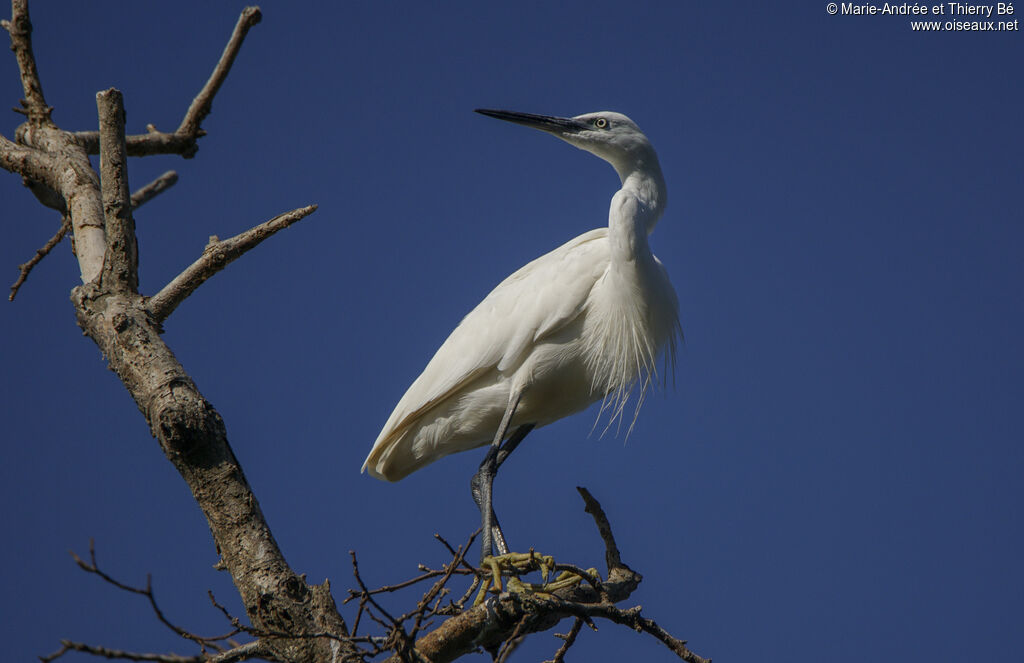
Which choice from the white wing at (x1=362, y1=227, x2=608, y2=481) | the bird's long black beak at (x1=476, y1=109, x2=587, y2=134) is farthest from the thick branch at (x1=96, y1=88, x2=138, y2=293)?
the bird's long black beak at (x1=476, y1=109, x2=587, y2=134)

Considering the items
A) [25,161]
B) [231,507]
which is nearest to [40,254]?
[25,161]

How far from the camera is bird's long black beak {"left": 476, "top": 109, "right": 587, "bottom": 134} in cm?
515

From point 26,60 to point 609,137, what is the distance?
3065 millimetres

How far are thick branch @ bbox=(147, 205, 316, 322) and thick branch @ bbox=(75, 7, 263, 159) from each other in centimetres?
176

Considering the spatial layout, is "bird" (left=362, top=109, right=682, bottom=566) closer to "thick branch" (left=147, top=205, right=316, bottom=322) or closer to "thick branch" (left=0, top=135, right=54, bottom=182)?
"thick branch" (left=147, top=205, right=316, bottom=322)

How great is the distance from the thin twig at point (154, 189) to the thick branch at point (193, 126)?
306 millimetres

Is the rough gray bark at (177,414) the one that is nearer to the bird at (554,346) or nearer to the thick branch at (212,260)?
the thick branch at (212,260)

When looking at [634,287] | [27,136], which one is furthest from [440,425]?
[27,136]

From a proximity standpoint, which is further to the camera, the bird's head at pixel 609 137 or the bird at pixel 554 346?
the bird's head at pixel 609 137

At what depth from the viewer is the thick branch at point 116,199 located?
3.27 m

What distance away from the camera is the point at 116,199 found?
3291 millimetres

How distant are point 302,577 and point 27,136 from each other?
3047 mm

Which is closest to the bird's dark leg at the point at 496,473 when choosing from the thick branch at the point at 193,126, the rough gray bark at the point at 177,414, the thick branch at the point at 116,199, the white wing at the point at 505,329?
the white wing at the point at 505,329

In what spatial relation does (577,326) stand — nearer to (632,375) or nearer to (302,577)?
(632,375)
